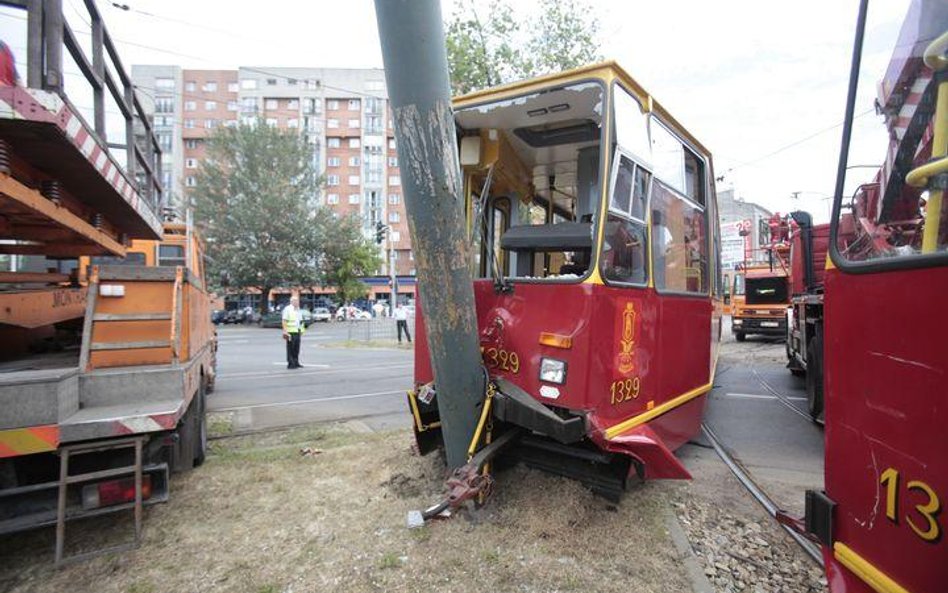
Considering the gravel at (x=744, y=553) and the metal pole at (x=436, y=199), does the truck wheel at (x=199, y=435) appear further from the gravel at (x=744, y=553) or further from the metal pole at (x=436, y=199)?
the gravel at (x=744, y=553)

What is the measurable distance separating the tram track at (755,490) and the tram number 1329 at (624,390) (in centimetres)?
108

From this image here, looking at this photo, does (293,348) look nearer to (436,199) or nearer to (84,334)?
(84,334)

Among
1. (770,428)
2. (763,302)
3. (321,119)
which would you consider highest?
(321,119)

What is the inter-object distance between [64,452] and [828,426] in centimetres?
381

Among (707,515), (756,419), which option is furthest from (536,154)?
(756,419)

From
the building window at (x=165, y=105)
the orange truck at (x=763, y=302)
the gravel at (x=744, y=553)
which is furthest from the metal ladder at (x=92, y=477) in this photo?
the building window at (x=165, y=105)

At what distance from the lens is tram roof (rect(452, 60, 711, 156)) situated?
3.40 metres

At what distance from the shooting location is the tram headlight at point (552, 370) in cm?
335

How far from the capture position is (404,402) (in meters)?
8.14

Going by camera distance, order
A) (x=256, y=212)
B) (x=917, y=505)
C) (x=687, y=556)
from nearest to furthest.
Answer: (x=917, y=505) → (x=687, y=556) → (x=256, y=212)

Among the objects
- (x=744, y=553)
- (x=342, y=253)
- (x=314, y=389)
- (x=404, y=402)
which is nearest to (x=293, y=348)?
(x=314, y=389)

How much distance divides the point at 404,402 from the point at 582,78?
594 centimetres

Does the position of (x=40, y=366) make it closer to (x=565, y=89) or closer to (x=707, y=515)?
(x=565, y=89)

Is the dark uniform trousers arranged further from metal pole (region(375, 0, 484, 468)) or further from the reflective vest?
metal pole (region(375, 0, 484, 468))
